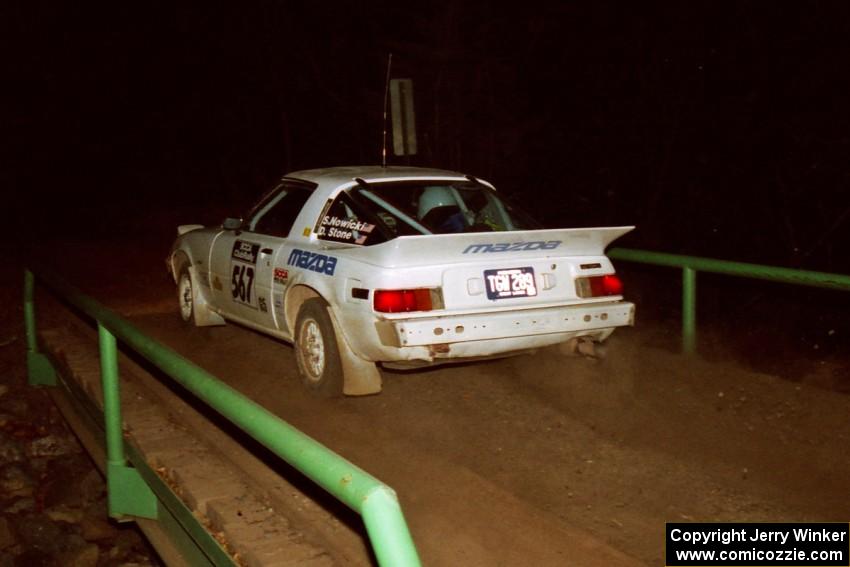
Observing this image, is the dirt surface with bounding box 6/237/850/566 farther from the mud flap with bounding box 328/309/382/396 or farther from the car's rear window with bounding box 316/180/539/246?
the car's rear window with bounding box 316/180/539/246

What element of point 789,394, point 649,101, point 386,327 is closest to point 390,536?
point 386,327

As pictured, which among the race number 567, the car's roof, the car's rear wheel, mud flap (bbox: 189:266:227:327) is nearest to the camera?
the car's roof

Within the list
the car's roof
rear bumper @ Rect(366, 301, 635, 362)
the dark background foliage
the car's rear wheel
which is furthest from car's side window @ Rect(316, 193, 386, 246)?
the dark background foliage

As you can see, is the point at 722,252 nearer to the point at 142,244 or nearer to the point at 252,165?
the point at 142,244

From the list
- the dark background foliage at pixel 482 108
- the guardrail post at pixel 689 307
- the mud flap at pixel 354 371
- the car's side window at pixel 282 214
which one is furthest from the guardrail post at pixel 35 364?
the dark background foliage at pixel 482 108

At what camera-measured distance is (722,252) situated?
45.4 feet

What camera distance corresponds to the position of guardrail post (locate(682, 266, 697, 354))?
723 centimetres

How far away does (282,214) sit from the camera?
7590mm

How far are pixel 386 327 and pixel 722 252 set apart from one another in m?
9.38

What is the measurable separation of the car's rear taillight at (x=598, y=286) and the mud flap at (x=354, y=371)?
1557 mm

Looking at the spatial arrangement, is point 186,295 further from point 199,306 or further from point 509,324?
point 509,324

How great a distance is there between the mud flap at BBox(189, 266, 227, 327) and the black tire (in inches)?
86.9

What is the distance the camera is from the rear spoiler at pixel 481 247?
5777 mm

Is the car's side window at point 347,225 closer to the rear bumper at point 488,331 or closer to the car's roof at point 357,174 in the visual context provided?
the car's roof at point 357,174
